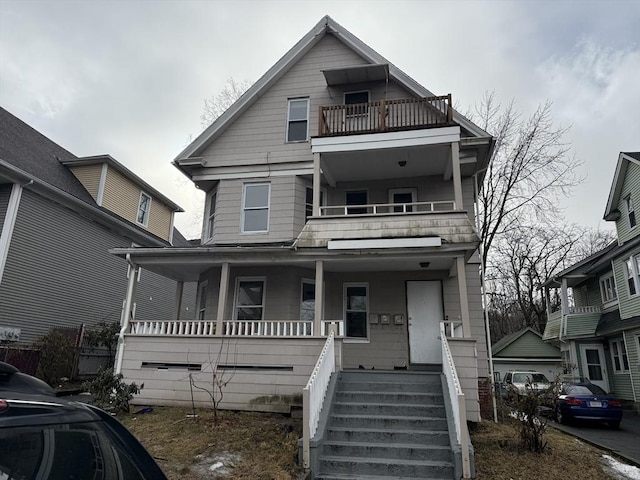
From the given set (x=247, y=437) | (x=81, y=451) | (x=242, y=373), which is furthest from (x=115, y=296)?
(x=81, y=451)

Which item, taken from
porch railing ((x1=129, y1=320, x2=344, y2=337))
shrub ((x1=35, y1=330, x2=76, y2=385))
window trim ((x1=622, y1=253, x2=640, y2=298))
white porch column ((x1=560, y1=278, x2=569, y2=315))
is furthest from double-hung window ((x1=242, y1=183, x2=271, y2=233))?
white porch column ((x1=560, y1=278, x2=569, y2=315))

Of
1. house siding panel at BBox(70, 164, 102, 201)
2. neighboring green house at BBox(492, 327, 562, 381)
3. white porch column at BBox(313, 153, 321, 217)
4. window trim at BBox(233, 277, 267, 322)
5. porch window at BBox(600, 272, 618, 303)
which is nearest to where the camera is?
white porch column at BBox(313, 153, 321, 217)

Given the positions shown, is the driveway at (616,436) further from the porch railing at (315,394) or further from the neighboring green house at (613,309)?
the porch railing at (315,394)

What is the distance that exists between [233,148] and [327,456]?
9.94 meters

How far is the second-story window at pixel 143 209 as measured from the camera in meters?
19.4

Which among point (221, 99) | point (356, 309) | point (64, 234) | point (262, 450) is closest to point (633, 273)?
point (356, 309)

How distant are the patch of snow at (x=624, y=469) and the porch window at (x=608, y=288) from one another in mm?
15065

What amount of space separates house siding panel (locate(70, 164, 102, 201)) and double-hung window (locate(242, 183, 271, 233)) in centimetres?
742

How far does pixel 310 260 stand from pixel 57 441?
9.42 metres

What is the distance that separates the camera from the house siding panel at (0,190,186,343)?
1326 centimetres

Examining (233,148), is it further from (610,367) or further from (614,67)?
(610,367)

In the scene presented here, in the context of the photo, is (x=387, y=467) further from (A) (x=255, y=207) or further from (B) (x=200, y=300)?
(B) (x=200, y=300)

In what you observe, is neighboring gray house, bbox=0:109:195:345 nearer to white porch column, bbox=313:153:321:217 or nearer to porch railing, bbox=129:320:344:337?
porch railing, bbox=129:320:344:337

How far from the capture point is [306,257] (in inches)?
436
